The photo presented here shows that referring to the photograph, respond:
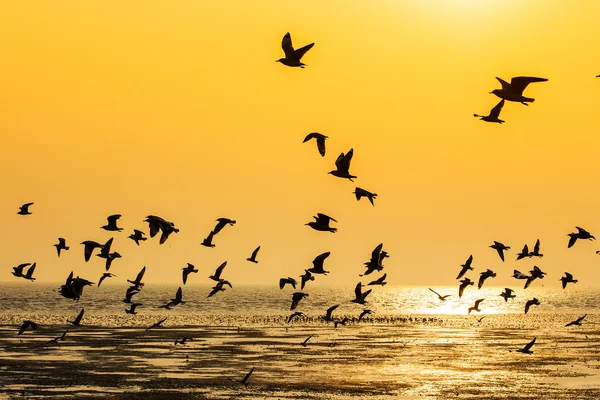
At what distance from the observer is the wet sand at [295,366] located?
53.9 meters

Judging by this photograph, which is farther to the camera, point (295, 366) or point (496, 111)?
point (295, 366)

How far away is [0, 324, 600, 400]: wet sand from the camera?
177 feet

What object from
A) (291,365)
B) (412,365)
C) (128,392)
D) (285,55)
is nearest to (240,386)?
(128,392)

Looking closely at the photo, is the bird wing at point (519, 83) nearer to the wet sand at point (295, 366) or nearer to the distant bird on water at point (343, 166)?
the distant bird on water at point (343, 166)

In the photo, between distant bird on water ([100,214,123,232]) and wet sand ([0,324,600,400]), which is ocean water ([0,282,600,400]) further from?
distant bird on water ([100,214,123,232])

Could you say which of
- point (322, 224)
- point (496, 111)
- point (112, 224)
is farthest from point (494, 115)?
point (112, 224)

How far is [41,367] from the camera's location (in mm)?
63906

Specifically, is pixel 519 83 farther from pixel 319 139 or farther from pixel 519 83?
pixel 319 139

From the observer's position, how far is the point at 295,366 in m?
66.4

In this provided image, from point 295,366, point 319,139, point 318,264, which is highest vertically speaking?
point 319,139

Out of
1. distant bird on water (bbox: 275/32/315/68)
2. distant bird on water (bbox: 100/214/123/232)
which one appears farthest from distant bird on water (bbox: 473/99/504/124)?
distant bird on water (bbox: 100/214/123/232)

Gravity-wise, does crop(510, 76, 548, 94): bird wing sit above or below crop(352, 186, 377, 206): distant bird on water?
above

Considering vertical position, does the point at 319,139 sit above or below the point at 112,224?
above

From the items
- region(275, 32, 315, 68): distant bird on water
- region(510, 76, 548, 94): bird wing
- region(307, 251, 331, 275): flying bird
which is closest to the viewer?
region(510, 76, 548, 94): bird wing
